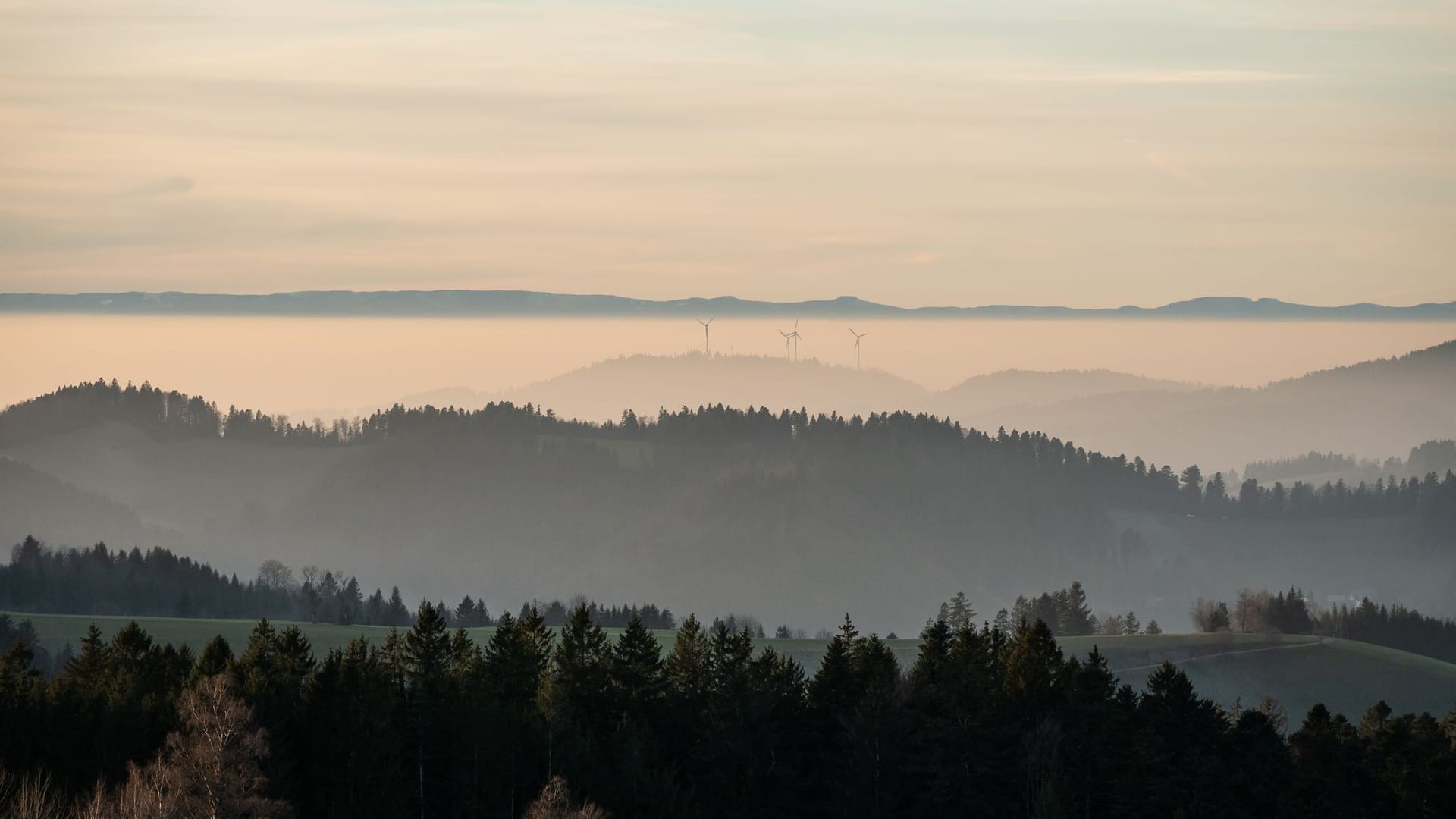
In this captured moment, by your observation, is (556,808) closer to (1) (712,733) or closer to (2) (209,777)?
(2) (209,777)

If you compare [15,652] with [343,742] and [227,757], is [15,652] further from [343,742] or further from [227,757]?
[227,757]

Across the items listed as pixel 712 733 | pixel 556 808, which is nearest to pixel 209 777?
pixel 556 808

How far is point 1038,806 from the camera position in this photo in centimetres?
9019

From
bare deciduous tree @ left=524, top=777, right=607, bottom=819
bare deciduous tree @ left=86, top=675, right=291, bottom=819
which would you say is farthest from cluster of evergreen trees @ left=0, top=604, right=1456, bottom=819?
bare deciduous tree @ left=524, top=777, right=607, bottom=819

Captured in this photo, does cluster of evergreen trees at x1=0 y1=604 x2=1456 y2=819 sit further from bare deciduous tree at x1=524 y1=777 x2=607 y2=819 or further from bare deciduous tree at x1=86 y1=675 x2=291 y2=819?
bare deciduous tree at x1=524 y1=777 x2=607 y2=819

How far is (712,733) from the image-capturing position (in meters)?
95.1

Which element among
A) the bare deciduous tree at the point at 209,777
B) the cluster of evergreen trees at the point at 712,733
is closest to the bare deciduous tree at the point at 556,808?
the bare deciduous tree at the point at 209,777

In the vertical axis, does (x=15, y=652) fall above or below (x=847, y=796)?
above

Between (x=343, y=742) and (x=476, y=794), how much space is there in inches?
266

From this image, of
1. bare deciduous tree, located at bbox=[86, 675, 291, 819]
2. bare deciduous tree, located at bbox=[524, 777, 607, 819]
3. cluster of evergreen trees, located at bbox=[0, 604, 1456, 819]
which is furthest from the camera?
cluster of evergreen trees, located at bbox=[0, 604, 1456, 819]

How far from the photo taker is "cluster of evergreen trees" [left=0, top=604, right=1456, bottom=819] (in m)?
85.5

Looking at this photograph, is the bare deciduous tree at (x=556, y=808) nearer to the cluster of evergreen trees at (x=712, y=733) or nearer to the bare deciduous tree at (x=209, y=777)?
the bare deciduous tree at (x=209, y=777)

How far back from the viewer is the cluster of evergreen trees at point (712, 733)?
85500mm

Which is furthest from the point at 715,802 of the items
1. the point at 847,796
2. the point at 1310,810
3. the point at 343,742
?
the point at 1310,810
